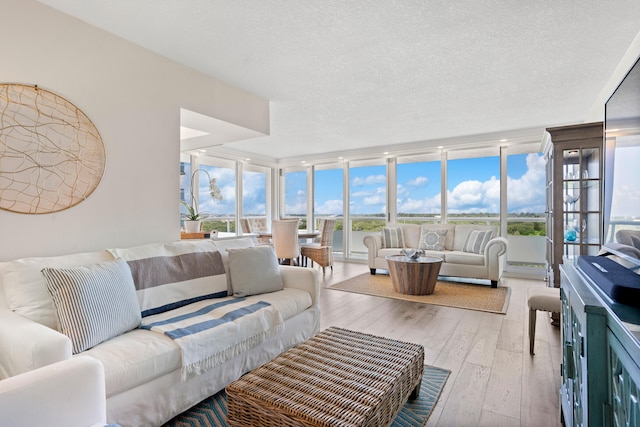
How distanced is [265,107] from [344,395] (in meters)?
3.39

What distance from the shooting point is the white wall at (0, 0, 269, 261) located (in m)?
2.08

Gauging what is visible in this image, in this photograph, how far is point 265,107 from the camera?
157 inches

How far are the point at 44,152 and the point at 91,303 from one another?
115cm

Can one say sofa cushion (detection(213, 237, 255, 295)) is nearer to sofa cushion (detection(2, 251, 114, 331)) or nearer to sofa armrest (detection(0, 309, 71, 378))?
sofa cushion (detection(2, 251, 114, 331))

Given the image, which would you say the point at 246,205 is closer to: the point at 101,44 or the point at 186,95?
the point at 186,95

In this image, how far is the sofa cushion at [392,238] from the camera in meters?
5.93

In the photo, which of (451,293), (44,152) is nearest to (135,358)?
(44,152)

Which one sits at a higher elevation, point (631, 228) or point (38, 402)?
point (631, 228)

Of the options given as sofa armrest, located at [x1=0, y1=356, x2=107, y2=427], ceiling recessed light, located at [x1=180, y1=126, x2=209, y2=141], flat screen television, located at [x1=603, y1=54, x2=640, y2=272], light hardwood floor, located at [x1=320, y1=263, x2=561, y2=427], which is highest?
ceiling recessed light, located at [x1=180, y1=126, x2=209, y2=141]

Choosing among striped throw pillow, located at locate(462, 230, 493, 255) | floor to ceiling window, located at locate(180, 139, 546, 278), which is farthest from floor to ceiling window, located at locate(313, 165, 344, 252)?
striped throw pillow, located at locate(462, 230, 493, 255)

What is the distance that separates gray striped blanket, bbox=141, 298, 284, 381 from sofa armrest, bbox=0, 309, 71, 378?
20.5 inches

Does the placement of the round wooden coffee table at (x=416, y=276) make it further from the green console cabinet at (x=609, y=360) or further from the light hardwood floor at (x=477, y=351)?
the green console cabinet at (x=609, y=360)

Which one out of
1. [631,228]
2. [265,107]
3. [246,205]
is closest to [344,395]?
[631,228]

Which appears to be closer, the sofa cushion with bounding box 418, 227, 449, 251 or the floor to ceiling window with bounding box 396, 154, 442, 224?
the sofa cushion with bounding box 418, 227, 449, 251
